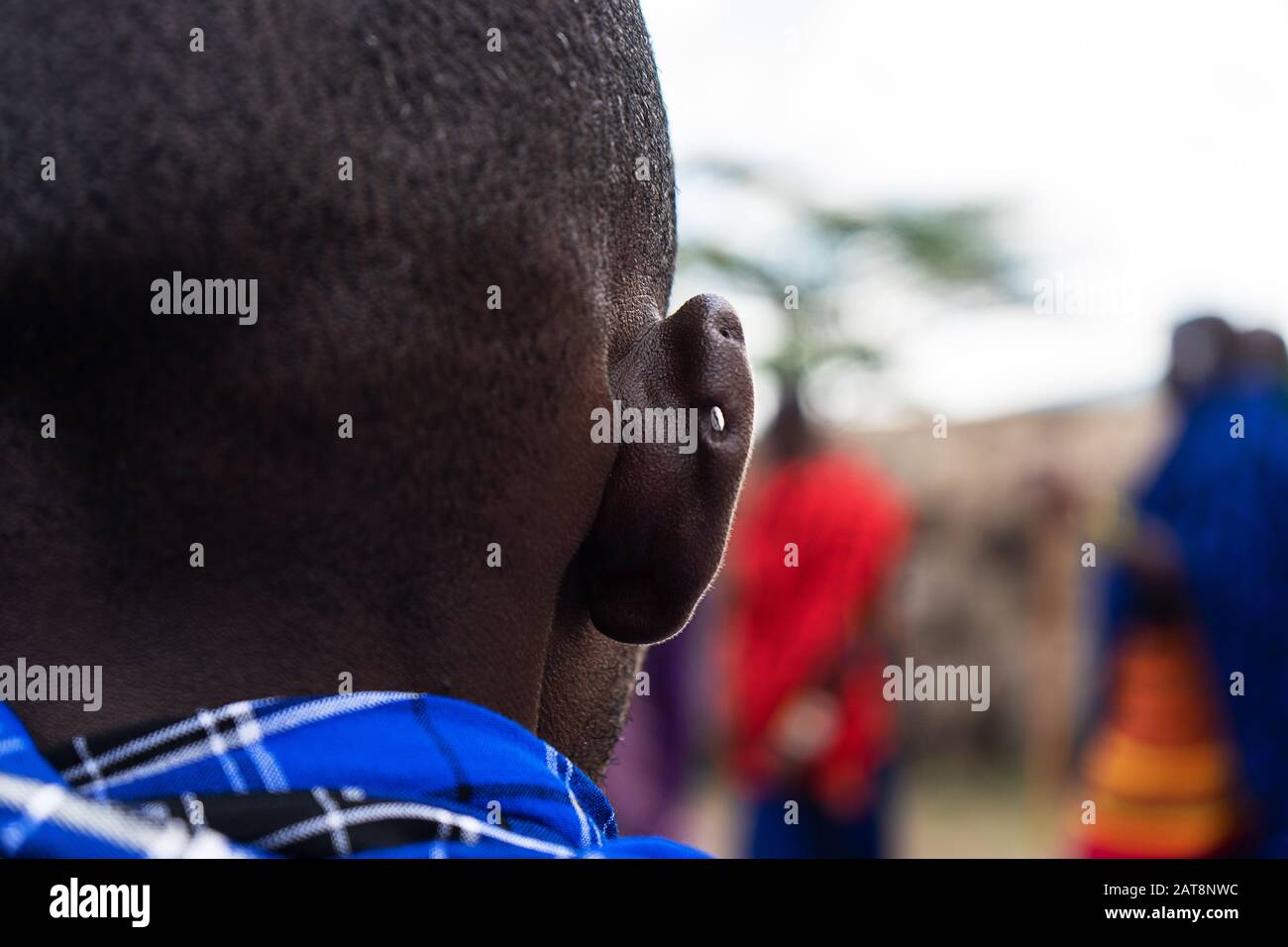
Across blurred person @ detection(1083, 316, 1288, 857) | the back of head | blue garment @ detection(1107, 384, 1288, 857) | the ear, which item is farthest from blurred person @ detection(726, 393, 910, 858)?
the ear

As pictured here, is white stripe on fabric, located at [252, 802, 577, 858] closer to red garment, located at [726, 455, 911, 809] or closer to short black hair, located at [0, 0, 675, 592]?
short black hair, located at [0, 0, 675, 592]

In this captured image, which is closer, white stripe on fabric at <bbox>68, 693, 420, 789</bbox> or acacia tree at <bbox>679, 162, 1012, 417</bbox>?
white stripe on fabric at <bbox>68, 693, 420, 789</bbox>

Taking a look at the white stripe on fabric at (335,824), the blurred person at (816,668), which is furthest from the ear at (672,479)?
the blurred person at (816,668)

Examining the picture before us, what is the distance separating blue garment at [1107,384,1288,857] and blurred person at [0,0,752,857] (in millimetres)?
2884

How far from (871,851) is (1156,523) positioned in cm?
134

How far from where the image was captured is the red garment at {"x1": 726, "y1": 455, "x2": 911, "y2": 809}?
428 centimetres

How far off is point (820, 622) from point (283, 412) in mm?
3564

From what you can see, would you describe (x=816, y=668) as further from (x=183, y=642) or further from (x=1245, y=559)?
(x=183, y=642)

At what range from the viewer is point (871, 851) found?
13.9 feet

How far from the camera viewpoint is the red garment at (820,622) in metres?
4.28

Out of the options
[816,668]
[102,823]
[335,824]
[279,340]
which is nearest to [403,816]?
[335,824]

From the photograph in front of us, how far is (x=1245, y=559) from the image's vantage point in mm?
3430
